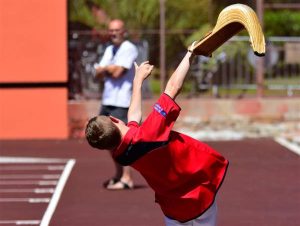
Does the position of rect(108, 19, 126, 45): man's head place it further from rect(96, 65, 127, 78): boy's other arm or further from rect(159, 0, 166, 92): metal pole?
rect(159, 0, 166, 92): metal pole

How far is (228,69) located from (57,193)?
7420mm

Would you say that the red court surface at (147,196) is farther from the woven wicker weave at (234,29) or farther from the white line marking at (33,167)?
the woven wicker weave at (234,29)

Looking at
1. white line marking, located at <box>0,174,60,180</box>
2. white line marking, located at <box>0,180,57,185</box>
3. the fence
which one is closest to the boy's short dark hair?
white line marking, located at <box>0,180,57,185</box>

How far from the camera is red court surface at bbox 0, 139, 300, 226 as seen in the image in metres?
9.02

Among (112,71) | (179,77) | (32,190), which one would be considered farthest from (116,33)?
(179,77)

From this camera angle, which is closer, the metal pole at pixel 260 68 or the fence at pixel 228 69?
the fence at pixel 228 69

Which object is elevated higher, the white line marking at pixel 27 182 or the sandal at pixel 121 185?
Result: the sandal at pixel 121 185

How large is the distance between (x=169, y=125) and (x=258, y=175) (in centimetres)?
702

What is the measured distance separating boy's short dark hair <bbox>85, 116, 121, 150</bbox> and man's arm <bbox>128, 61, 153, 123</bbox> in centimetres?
34

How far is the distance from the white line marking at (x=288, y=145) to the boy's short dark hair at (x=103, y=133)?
9.61 m

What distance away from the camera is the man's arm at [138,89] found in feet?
18.3

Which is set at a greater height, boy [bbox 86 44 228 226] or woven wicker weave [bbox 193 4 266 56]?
woven wicker weave [bbox 193 4 266 56]

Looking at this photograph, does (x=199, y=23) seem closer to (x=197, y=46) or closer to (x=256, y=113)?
(x=256, y=113)

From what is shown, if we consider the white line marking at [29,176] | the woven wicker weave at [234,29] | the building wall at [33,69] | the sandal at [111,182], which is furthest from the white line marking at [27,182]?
the woven wicker weave at [234,29]
